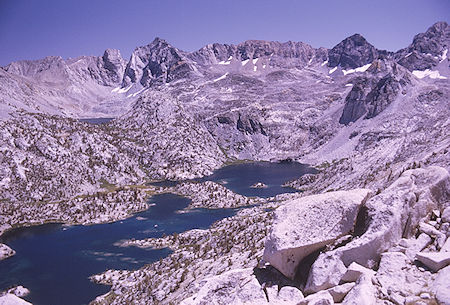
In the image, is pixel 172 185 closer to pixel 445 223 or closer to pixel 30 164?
pixel 30 164

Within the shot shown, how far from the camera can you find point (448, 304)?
40.0 feet

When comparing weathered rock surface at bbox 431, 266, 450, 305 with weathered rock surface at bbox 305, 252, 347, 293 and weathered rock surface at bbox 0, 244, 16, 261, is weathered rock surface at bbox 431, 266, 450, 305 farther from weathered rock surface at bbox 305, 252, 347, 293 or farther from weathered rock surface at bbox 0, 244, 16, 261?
weathered rock surface at bbox 0, 244, 16, 261

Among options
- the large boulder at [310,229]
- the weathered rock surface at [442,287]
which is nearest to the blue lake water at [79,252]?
the large boulder at [310,229]

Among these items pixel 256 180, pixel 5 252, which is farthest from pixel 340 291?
pixel 256 180

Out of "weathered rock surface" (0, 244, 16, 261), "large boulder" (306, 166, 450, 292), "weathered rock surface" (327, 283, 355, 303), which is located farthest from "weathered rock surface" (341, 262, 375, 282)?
"weathered rock surface" (0, 244, 16, 261)

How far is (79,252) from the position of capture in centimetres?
8912

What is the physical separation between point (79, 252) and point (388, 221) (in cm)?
9179

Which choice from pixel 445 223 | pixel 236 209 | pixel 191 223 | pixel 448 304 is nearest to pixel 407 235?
pixel 445 223

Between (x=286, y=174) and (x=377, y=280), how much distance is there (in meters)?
179

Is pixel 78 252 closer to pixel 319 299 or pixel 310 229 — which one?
pixel 310 229

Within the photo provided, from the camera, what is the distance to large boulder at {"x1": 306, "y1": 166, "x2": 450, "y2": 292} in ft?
56.5

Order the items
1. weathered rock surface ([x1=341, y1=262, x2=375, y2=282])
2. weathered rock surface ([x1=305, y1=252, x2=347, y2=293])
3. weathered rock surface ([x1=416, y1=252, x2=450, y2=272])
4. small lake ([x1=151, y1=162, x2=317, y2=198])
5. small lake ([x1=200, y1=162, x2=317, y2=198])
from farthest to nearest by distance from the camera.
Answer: small lake ([x1=151, y1=162, x2=317, y2=198]), small lake ([x1=200, y1=162, x2=317, y2=198]), weathered rock surface ([x1=305, y1=252, x2=347, y2=293]), weathered rock surface ([x1=341, y1=262, x2=375, y2=282]), weathered rock surface ([x1=416, y1=252, x2=450, y2=272])

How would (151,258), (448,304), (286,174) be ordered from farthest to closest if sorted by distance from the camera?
(286,174) < (151,258) < (448,304)

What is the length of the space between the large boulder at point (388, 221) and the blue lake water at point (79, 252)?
61194mm
